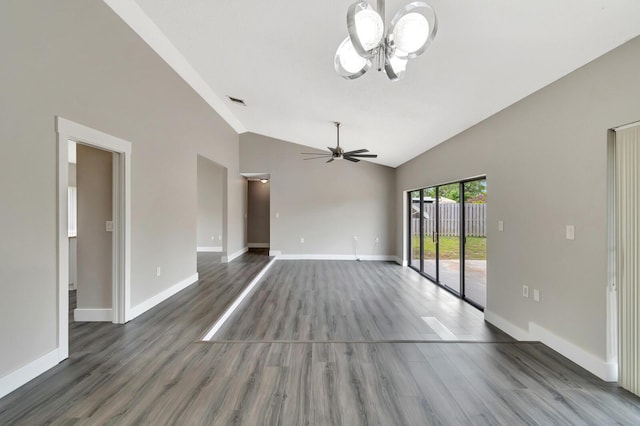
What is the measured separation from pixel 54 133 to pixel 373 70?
10.2 feet

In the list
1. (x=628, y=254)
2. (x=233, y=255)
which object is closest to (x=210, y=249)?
(x=233, y=255)

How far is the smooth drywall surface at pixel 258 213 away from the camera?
9.73 meters

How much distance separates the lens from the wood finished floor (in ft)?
5.70

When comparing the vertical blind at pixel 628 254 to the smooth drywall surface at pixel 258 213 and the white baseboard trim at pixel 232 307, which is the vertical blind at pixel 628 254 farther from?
the smooth drywall surface at pixel 258 213

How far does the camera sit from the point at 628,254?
2.04 meters

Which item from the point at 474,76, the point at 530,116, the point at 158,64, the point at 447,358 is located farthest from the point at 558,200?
the point at 158,64

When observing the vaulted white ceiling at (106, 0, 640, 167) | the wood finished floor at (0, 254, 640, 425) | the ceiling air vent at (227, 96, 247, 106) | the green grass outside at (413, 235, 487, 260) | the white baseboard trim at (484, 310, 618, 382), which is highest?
the ceiling air vent at (227, 96, 247, 106)

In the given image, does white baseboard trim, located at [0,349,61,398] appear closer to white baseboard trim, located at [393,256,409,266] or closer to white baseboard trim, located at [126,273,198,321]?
white baseboard trim, located at [126,273,198,321]

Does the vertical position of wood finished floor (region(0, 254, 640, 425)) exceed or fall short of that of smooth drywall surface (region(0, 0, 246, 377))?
it falls short

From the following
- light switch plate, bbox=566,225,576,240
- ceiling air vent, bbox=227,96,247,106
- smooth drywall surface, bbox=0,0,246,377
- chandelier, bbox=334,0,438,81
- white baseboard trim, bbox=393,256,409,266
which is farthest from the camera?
white baseboard trim, bbox=393,256,409,266

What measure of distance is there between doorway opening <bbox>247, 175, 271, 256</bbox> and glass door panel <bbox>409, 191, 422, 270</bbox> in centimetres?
502

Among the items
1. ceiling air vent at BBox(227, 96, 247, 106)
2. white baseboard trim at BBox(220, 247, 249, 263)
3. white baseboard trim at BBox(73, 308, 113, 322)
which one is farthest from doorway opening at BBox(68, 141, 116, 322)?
white baseboard trim at BBox(220, 247, 249, 263)

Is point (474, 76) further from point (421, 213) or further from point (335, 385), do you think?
point (421, 213)

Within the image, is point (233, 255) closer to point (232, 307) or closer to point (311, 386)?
point (232, 307)
